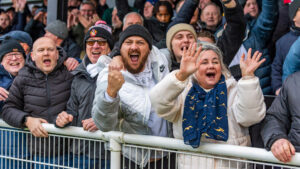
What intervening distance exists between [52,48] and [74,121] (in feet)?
2.89

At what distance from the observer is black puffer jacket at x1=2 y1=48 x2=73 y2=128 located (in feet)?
13.7

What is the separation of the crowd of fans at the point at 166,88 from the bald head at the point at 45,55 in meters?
0.01

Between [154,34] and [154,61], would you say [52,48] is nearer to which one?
[154,61]

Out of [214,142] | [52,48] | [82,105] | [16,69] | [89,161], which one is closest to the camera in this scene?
[214,142]

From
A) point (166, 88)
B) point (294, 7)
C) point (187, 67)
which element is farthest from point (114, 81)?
point (294, 7)

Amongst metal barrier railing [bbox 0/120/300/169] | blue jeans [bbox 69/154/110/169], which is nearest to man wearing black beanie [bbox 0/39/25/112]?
metal barrier railing [bbox 0/120/300/169]

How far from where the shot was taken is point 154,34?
20.4 ft

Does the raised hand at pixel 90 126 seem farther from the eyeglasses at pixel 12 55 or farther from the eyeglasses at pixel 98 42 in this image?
the eyeglasses at pixel 12 55

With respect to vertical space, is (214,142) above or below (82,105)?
below

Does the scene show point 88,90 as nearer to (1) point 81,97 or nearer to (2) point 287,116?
(1) point 81,97

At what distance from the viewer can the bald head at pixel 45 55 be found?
14.1 ft

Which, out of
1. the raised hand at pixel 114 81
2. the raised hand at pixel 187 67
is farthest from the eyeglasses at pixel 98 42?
the raised hand at pixel 187 67

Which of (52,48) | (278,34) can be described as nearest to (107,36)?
(52,48)

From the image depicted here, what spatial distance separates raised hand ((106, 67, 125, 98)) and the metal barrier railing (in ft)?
1.14
